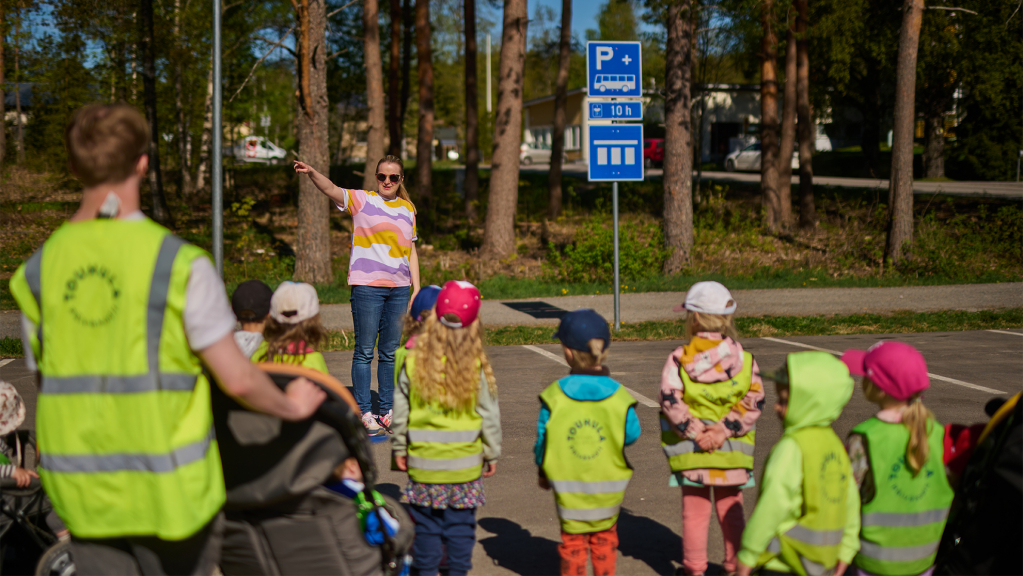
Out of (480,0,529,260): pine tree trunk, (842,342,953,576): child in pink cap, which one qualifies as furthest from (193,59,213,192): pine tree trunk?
(842,342,953,576): child in pink cap

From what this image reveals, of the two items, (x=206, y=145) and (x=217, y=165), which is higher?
(x=206, y=145)

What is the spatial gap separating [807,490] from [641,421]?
3872 mm

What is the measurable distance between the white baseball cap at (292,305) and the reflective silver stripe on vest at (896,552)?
2.35m

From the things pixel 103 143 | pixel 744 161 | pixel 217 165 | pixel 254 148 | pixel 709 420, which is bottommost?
pixel 709 420

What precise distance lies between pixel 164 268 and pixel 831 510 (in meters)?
2.31

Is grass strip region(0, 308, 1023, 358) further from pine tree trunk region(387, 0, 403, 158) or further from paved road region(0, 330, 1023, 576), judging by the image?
pine tree trunk region(387, 0, 403, 158)

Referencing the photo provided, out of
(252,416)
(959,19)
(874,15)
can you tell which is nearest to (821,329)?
(252,416)

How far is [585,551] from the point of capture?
3.60 metres

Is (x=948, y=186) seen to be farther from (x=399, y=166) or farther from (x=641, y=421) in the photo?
(x=399, y=166)

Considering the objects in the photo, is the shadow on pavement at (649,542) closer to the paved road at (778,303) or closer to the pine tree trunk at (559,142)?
the paved road at (778,303)

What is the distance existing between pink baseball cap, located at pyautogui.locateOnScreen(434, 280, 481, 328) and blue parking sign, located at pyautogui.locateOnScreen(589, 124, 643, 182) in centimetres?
723

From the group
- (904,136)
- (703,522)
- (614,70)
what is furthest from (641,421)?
(904,136)

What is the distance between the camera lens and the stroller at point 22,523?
3492 millimetres

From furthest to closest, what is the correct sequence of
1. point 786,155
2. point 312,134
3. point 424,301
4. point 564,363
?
point 786,155 → point 312,134 → point 564,363 → point 424,301
